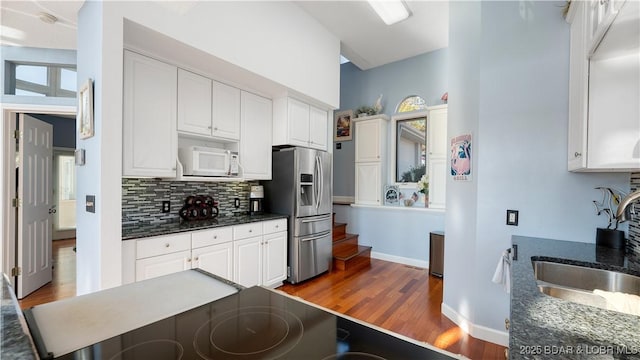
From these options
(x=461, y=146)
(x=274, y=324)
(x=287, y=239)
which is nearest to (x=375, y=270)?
(x=287, y=239)

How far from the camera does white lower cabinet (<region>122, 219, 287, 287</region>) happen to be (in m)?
2.06

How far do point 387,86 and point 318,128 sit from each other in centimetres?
187

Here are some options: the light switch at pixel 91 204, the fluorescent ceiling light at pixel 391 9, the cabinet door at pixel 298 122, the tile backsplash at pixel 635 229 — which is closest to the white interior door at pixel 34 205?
the light switch at pixel 91 204

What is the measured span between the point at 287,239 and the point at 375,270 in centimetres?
146

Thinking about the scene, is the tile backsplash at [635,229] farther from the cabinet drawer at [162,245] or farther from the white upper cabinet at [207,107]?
the white upper cabinet at [207,107]

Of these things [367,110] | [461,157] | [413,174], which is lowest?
[413,174]

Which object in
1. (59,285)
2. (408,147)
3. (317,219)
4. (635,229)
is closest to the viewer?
(635,229)

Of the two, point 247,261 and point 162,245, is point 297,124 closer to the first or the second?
point 247,261

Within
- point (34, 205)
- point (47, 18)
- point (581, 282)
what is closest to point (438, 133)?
point (581, 282)

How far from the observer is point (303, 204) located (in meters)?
3.42

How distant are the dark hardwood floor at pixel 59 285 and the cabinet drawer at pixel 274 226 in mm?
2198

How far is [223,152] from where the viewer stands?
2814 mm

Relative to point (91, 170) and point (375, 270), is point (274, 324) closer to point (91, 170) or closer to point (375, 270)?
point (91, 170)

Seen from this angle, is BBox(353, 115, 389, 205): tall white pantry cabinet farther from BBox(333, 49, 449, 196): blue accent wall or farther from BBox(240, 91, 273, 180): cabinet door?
BBox(240, 91, 273, 180): cabinet door
